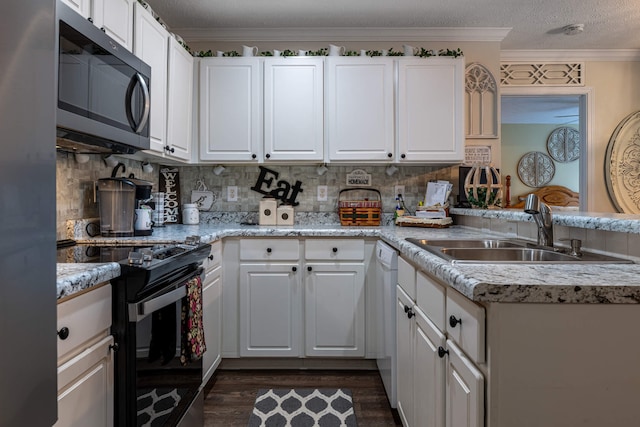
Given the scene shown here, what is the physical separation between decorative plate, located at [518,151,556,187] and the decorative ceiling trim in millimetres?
4570

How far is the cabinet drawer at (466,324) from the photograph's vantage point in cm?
87

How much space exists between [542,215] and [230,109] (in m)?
2.13

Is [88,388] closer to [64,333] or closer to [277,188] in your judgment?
[64,333]

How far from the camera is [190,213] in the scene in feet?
9.54

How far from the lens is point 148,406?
1.28 m

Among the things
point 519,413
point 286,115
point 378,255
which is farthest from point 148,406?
point 286,115

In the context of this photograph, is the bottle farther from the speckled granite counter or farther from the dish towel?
the speckled granite counter

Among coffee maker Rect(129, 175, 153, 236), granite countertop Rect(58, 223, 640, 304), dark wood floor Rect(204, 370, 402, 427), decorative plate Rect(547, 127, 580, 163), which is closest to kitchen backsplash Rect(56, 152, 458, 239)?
coffee maker Rect(129, 175, 153, 236)

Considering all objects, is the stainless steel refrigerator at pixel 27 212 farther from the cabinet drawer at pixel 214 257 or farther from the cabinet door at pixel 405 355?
the cabinet drawer at pixel 214 257

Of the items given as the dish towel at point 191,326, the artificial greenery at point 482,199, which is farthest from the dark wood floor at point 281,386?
the artificial greenery at point 482,199

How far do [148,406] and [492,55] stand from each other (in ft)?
10.6

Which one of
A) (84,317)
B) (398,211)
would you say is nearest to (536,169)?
(398,211)

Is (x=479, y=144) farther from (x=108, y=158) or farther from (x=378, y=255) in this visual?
(x=108, y=158)

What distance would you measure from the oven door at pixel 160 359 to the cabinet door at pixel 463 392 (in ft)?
3.08
